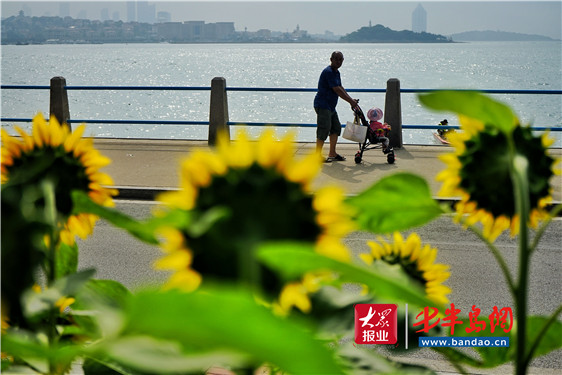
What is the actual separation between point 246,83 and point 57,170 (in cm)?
6737

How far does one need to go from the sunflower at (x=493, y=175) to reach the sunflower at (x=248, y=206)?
196 millimetres

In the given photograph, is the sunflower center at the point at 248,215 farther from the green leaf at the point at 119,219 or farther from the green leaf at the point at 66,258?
the green leaf at the point at 66,258

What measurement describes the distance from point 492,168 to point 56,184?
322mm

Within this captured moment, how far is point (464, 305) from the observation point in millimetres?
6473

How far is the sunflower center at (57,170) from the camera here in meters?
0.54

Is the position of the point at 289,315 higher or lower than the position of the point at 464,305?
higher

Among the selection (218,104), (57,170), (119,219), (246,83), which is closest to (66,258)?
(57,170)

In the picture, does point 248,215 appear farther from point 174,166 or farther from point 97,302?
point 174,166

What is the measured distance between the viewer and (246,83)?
220 ft

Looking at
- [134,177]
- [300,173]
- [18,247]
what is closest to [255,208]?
[300,173]

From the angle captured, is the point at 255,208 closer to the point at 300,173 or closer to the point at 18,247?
the point at 300,173

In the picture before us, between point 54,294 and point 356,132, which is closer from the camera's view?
point 54,294

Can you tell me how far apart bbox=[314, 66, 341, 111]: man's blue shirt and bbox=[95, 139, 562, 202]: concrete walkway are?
2.72 ft

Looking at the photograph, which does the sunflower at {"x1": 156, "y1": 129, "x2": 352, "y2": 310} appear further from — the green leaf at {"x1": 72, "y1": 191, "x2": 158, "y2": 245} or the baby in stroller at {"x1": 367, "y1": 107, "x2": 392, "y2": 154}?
the baby in stroller at {"x1": 367, "y1": 107, "x2": 392, "y2": 154}
